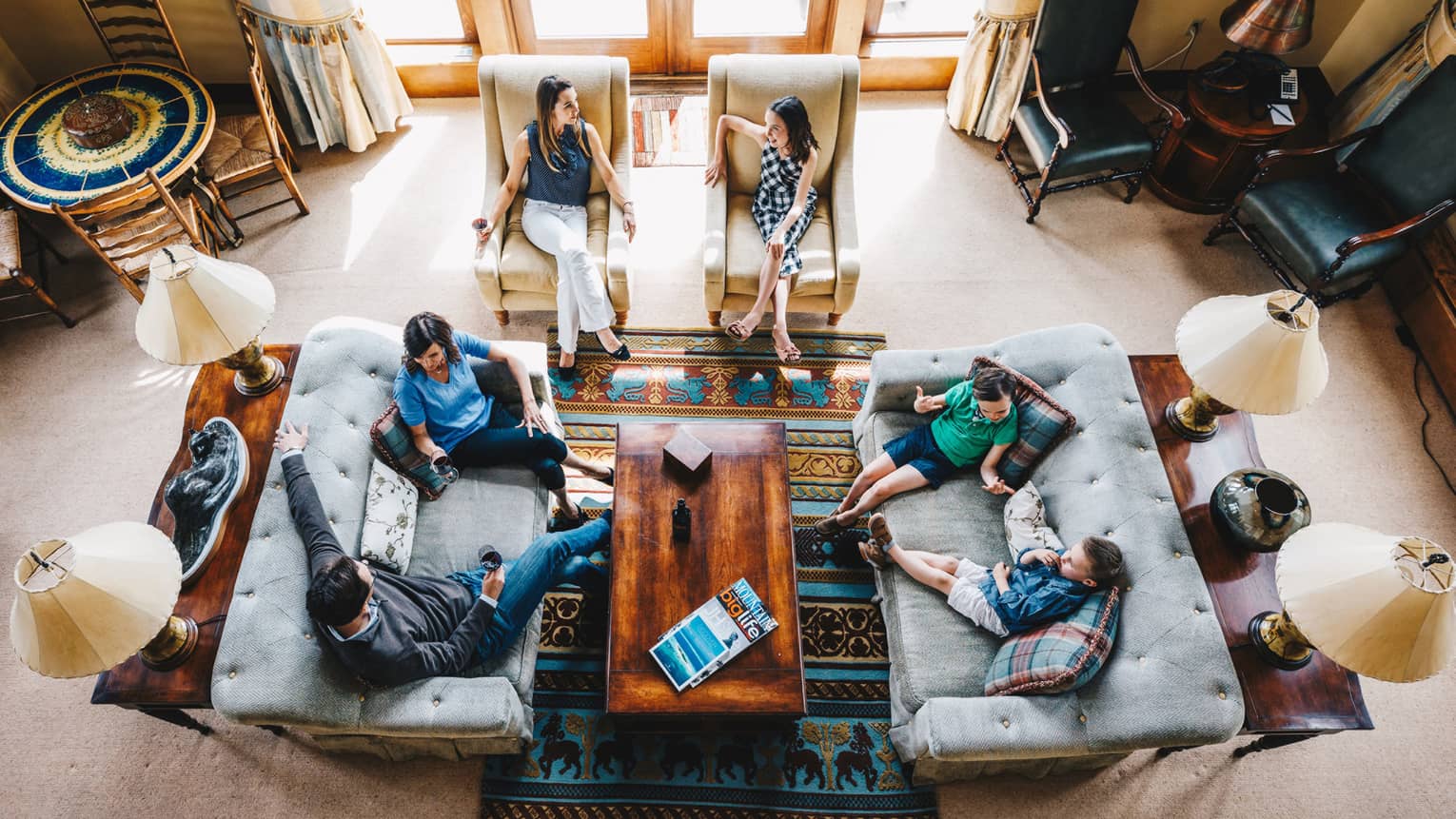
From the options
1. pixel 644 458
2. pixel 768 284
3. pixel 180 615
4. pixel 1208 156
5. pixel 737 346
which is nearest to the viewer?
pixel 180 615

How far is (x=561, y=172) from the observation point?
3846 mm

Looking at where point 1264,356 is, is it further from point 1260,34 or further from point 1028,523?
point 1260,34

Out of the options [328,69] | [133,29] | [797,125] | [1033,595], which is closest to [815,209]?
[797,125]

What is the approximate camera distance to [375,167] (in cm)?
488

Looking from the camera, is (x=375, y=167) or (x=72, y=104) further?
(x=375, y=167)

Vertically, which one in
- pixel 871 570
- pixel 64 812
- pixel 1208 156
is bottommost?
pixel 64 812

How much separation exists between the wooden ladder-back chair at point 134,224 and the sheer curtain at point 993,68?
14.5ft

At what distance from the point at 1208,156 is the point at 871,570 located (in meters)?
3.16

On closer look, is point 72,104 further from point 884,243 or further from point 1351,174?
point 1351,174

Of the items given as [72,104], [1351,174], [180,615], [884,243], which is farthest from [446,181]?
[1351,174]

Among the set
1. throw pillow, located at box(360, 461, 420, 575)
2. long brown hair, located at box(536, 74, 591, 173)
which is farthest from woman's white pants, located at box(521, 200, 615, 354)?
throw pillow, located at box(360, 461, 420, 575)

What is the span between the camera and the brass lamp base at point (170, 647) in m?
2.45

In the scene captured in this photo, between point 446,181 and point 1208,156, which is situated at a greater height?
point 1208,156

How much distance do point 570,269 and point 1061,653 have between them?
8.60 feet
